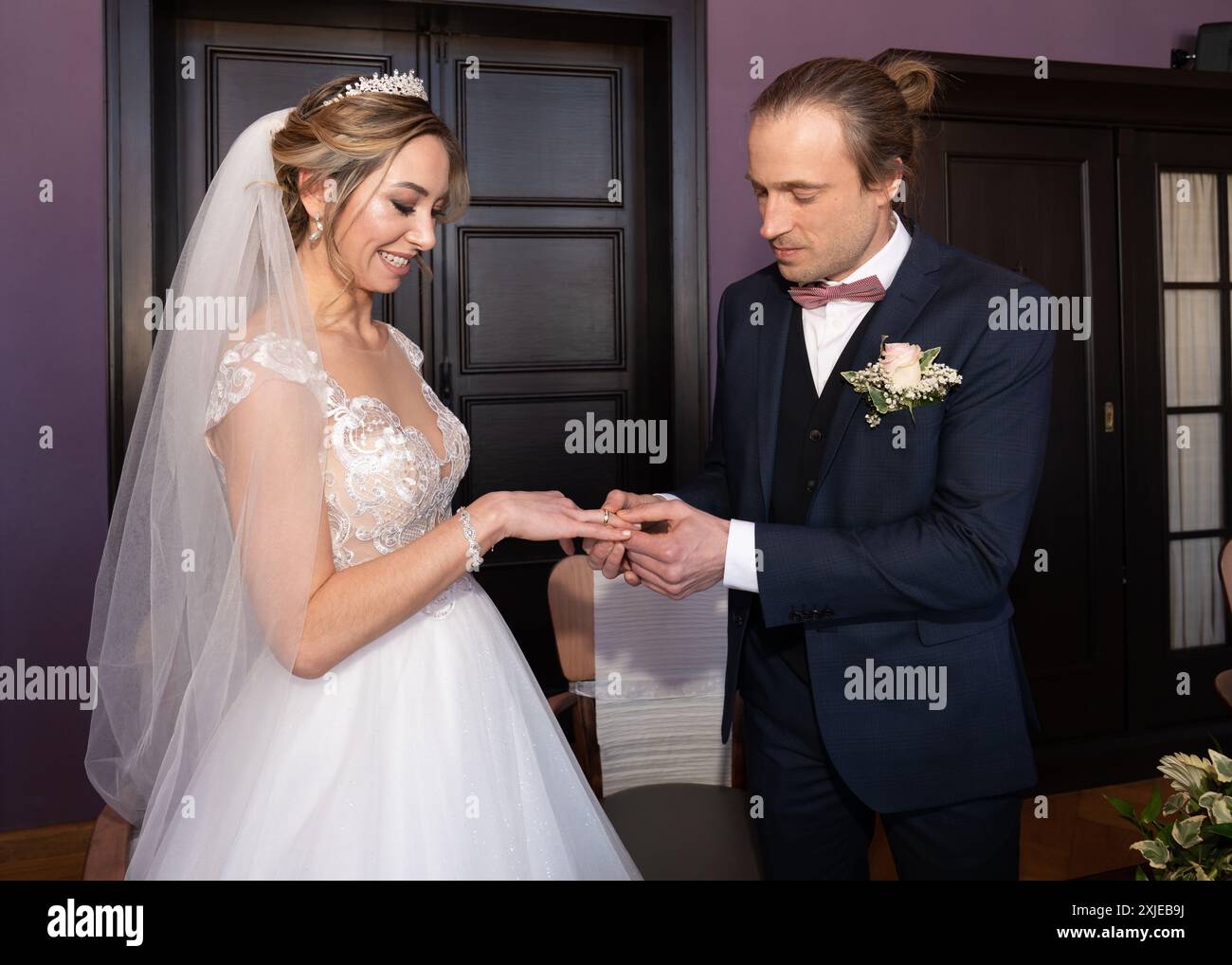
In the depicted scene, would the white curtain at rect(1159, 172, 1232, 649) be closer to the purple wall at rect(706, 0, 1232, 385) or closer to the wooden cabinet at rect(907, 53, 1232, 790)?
the wooden cabinet at rect(907, 53, 1232, 790)

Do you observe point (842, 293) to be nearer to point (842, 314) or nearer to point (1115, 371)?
point (842, 314)

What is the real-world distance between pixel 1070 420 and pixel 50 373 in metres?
3.51

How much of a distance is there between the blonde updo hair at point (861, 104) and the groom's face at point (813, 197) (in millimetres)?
17

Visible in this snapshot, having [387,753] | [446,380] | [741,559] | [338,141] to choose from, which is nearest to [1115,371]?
[446,380]

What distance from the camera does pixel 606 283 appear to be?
407cm

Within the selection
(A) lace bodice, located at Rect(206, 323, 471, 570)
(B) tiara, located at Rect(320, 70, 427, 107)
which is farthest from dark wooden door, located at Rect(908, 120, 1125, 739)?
(A) lace bodice, located at Rect(206, 323, 471, 570)

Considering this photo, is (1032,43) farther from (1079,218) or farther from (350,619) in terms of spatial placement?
(350,619)

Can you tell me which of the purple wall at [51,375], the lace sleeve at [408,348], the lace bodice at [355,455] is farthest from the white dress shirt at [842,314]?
the purple wall at [51,375]

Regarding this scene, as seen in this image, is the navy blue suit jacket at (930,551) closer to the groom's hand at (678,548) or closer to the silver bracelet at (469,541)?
the groom's hand at (678,548)

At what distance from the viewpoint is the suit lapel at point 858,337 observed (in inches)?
73.3

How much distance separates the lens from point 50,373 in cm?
334
